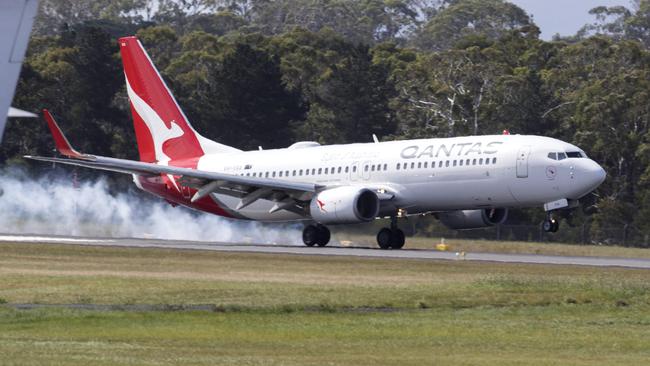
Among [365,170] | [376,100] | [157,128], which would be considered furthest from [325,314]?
[376,100]

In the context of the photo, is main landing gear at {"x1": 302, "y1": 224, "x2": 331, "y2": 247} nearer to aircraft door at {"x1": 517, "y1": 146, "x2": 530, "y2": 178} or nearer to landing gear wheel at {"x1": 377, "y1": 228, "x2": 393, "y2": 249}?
landing gear wheel at {"x1": 377, "y1": 228, "x2": 393, "y2": 249}

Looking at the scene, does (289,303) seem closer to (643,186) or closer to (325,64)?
(643,186)

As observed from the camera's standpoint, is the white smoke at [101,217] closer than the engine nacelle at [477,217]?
No

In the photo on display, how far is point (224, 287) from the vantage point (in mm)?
31578

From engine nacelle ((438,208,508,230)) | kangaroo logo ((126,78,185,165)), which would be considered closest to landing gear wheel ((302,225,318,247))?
engine nacelle ((438,208,508,230))

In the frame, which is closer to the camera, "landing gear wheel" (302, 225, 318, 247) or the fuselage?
the fuselage

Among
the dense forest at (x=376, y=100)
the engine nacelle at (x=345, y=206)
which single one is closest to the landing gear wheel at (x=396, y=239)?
the engine nacelle at (x=345, y=206)

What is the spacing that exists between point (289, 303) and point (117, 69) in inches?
2768

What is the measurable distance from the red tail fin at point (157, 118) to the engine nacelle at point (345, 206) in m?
8.39

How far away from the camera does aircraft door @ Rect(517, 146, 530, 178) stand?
48656 mm

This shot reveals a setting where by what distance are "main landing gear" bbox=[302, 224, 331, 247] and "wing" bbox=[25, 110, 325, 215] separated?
110 centimetres

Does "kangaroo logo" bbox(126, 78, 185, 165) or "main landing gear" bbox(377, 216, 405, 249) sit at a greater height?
"kangaroo logo" bbox(126, 78, 185, 165)

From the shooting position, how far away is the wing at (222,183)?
171 feet

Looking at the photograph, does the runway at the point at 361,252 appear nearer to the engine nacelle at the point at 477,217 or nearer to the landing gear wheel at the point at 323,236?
the landing gear wheel at the point at 323,236
